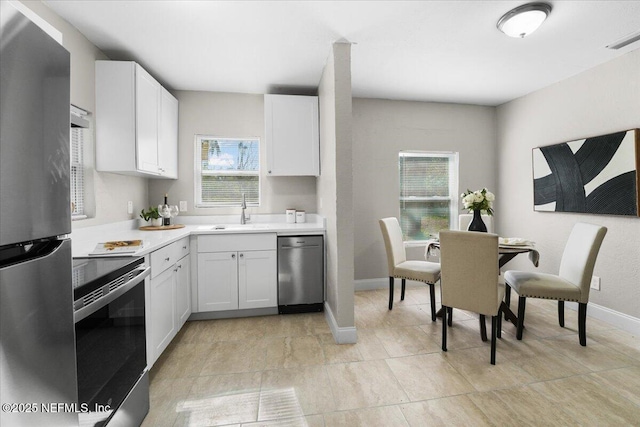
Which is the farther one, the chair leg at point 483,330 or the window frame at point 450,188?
the window frame at point 450,188

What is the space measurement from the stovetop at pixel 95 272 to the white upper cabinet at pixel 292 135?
2028mm

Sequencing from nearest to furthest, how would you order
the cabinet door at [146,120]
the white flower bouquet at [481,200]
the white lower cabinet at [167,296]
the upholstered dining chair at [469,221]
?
1. the white lower cabinet at [167,296]
2. the cabinet door at [146,120]
3. the white flower bouquet at [481,200]
4. the upholstered dining chair at [469,221]

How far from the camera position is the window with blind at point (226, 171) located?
3627 millimetres

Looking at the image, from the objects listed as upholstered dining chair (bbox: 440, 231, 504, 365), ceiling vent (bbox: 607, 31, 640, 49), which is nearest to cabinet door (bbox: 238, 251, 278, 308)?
upholstered dining chair (bbox: 440, 231, 504, 365)

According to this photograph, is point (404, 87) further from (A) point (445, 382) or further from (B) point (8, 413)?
(B) point (8, 413)

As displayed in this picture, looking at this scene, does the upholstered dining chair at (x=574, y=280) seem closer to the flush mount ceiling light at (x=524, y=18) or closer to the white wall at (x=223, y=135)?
the flush mount ceiling light at (x=524, y=18)

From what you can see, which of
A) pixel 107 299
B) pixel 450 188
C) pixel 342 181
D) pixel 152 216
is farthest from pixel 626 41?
pixel 152 216

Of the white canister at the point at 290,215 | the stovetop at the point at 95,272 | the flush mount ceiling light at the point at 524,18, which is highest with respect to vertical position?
the flush mount ceiling light at the point at 524,18

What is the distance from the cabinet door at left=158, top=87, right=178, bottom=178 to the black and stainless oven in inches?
68.4

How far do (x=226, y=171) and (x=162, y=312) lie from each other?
1.96 metres

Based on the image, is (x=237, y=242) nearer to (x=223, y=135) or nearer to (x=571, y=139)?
(x=223, y=135)

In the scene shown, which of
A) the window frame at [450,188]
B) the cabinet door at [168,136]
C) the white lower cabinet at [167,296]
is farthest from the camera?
the window frame at [450,188]

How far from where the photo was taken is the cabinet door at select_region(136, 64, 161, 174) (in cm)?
254

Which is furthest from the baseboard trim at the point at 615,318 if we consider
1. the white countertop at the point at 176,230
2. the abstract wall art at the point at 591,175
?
the white countertop at the point at 176,230
